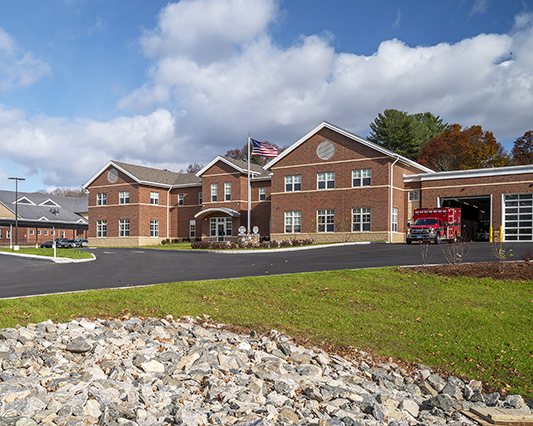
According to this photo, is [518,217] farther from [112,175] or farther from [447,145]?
[112,175]

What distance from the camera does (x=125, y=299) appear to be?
36.9 ft

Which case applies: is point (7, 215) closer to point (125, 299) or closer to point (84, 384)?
point (125, 299)

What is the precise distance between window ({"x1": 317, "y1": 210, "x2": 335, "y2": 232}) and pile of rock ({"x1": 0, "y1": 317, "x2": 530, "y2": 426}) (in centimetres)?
3060

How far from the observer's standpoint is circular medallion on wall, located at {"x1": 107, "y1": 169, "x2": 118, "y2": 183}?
170 ft

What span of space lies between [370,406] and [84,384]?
3847 millimetres

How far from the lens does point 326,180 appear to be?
39281 mm

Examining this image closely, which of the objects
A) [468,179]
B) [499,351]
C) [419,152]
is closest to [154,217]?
[468,179]

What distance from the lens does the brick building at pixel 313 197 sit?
34344mm

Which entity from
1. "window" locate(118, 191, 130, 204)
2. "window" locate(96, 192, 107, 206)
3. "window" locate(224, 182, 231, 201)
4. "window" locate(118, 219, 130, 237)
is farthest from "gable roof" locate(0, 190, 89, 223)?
"window" locate(224, 182, 231, 201)

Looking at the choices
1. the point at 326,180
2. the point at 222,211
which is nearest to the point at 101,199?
the point at 222,211

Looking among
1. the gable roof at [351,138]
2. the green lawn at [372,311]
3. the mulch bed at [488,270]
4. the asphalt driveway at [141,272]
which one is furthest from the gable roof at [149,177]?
the green lawn at [372,311]

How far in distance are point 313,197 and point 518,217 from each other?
16383 millimetres

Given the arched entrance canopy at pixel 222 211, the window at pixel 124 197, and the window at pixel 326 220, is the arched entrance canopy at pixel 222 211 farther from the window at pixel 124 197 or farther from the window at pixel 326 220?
the window at pixel 124 197

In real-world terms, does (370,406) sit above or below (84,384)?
below
